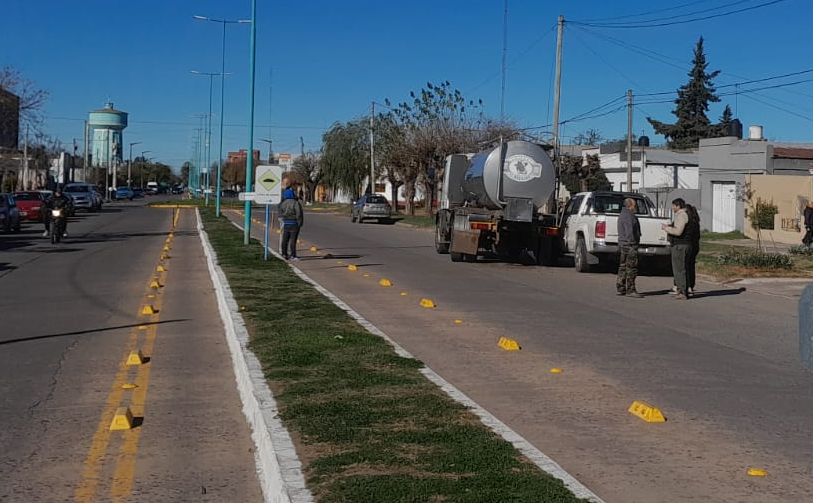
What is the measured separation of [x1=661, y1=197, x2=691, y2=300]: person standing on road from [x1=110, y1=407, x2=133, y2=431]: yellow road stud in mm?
11136

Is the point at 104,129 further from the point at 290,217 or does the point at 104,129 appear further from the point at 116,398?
the point at 116,398

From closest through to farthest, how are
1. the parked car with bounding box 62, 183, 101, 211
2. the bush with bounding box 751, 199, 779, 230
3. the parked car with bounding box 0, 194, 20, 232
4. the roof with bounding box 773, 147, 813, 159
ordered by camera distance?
the bush with bounding box 751, 199, 779, 230 → the parked car with bounding box 0, 194, 20, 232 → the roof with bounding box 773, 147, 813, 159 → the parked car with bounding box 62, 183, 101, 211

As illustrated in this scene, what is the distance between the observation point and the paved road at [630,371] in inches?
243

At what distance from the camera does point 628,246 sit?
1695 centimetres

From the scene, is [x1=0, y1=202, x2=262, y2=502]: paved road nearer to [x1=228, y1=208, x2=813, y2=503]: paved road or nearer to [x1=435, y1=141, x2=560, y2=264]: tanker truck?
[x1=228, y1=208, x2=813, y2=503]: paved road

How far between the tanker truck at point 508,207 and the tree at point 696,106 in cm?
6068

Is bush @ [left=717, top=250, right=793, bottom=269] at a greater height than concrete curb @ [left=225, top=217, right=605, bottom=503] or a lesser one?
greater

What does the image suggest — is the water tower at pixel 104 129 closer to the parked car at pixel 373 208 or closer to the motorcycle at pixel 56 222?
the parked car at pixel 373 208

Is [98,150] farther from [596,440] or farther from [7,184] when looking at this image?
[596,440]

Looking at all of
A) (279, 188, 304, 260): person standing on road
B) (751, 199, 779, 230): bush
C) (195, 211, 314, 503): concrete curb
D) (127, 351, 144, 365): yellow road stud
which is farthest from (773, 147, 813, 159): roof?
(127, 351, 144, 365): yellow road stud

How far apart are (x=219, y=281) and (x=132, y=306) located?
237 centimetres

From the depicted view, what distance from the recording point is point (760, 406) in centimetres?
822

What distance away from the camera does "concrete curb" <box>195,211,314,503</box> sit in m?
5.41

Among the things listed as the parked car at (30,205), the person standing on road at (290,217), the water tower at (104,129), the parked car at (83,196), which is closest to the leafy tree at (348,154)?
the parked car at (83,196)
